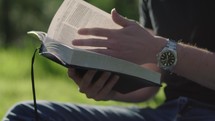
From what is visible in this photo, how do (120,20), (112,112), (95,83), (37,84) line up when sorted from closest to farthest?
(120,20)
(95,83)
(112,112)
(37,84)

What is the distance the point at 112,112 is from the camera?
243 centimetres

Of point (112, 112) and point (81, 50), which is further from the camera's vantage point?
point (112, 112)

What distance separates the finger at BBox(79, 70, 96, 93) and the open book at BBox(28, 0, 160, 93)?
0.06 feet

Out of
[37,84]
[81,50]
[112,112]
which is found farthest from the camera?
[37,84]

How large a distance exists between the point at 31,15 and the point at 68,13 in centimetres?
963

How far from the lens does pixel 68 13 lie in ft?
6.81

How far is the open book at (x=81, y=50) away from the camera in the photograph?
6.39 feet

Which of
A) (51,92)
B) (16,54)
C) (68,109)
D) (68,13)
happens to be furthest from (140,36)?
(16,54)

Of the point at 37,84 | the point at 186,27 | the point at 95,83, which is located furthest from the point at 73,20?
the point at 37,84

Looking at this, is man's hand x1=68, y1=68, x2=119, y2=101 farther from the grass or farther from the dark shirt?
the grass

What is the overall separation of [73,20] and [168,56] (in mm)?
307

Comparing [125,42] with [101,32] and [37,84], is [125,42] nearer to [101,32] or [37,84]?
[101,32]

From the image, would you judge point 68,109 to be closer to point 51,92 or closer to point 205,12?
point 205,12

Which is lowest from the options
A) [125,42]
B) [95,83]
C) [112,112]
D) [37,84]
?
[37,84]
